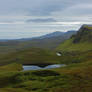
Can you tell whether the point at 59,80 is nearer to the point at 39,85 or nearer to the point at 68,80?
the point at 68,80

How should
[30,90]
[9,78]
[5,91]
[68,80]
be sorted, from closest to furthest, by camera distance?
[5,91] → [30,90] → [68,80] → [9,78]

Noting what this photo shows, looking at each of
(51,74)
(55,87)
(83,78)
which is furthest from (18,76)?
(83,78)

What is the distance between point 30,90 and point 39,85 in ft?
21.4

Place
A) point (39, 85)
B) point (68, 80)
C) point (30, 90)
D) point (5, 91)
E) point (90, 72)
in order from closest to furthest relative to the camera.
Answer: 1. point (5, 91)
2. point (30, 90)
3. point (39, 85)
4. point (68, 80)
5. point (90, 72)

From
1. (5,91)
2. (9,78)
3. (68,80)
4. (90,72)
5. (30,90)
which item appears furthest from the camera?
(90,72)

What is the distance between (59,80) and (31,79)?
546 inches

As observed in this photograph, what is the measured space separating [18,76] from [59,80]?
2160 cm

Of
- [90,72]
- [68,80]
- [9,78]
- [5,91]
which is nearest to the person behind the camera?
[5,91]

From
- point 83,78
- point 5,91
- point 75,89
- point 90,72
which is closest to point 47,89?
point 75,89

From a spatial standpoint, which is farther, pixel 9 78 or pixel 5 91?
pixel 9 78

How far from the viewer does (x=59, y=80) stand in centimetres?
8181

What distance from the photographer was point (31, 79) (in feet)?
284

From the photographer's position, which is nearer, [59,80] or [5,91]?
[5,91]

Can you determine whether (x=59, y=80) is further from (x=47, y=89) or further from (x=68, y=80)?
(x=47, y=89)
